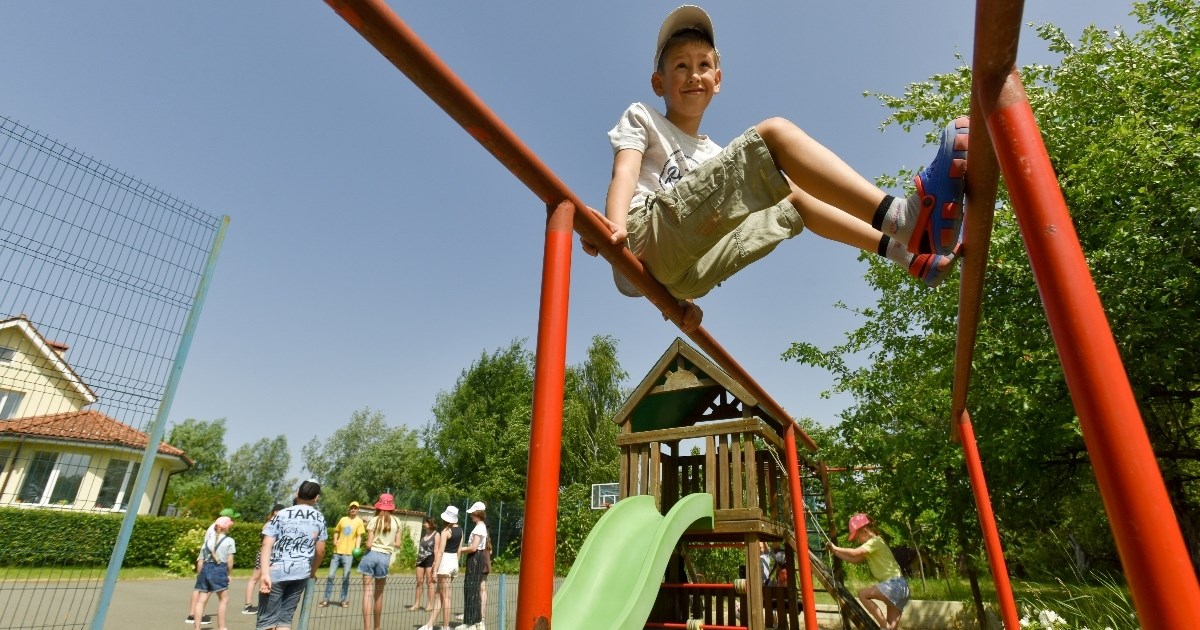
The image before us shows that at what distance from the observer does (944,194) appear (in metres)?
1.37

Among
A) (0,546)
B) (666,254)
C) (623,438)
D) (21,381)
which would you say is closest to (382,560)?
(623,438)

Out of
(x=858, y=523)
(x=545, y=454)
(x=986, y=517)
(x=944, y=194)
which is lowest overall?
(x=545, y=454)

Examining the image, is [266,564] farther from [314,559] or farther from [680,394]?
[680,394]


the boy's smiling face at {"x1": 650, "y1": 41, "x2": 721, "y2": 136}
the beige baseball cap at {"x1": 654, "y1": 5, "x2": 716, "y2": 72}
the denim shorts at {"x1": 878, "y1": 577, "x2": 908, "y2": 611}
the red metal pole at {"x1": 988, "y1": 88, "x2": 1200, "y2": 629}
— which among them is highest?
the beige baseball cap at {"x1": 654, "y1": 5, "x2": 716, "y2": 72}

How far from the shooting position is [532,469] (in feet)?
3.80

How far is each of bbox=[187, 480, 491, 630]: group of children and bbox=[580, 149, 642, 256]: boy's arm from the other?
4616 mm

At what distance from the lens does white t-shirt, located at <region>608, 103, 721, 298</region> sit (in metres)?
2.22

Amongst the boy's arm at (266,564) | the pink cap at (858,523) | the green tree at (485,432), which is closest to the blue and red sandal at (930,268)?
the boy's arm at (266,564)

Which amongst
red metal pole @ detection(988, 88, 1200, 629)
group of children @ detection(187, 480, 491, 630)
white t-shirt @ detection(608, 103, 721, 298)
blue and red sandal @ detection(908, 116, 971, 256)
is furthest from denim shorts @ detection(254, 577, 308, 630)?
red metal pole @ detection(988, 88, 1200, 629)

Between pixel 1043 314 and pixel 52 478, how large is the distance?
31.2 feet

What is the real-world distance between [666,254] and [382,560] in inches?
251

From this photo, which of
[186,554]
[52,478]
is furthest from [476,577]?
[186,554]

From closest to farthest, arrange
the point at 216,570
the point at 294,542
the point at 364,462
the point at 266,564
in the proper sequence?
the point at 294,542, the point at 266,564, the point at 216,570, the point at 364,462

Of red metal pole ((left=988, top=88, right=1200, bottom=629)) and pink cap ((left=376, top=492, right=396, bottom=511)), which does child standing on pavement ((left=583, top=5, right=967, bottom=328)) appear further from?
pink cap ((left=376, top=492, right=396, bottom=511))
